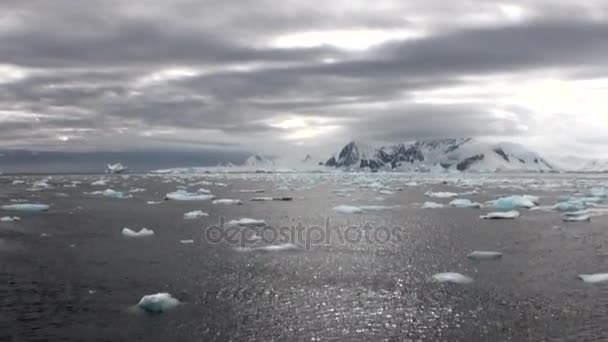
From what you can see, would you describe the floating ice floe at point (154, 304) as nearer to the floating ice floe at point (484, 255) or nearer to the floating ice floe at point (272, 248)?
the floating ice floe at point (272, 248)

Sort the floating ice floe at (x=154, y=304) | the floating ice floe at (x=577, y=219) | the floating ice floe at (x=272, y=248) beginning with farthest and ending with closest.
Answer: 1. the floating ice floe at (x=577, y=219)
2. the floating ice floe at (x=272, y=248)
3. the floating ice floe at (x=154, y=304)

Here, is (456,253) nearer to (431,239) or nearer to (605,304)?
(431,239)

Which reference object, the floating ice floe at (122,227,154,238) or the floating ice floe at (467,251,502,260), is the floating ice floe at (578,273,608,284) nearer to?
the floating ice floe at (467,251,502,260)

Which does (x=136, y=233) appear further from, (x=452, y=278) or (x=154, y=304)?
(x=452, y=278)

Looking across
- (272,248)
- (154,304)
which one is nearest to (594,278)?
(272,248)

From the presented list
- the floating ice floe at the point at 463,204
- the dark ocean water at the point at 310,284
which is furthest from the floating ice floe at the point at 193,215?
the floating ice floe at the point at 463,204

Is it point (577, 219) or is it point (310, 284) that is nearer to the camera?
point (310, 284)
